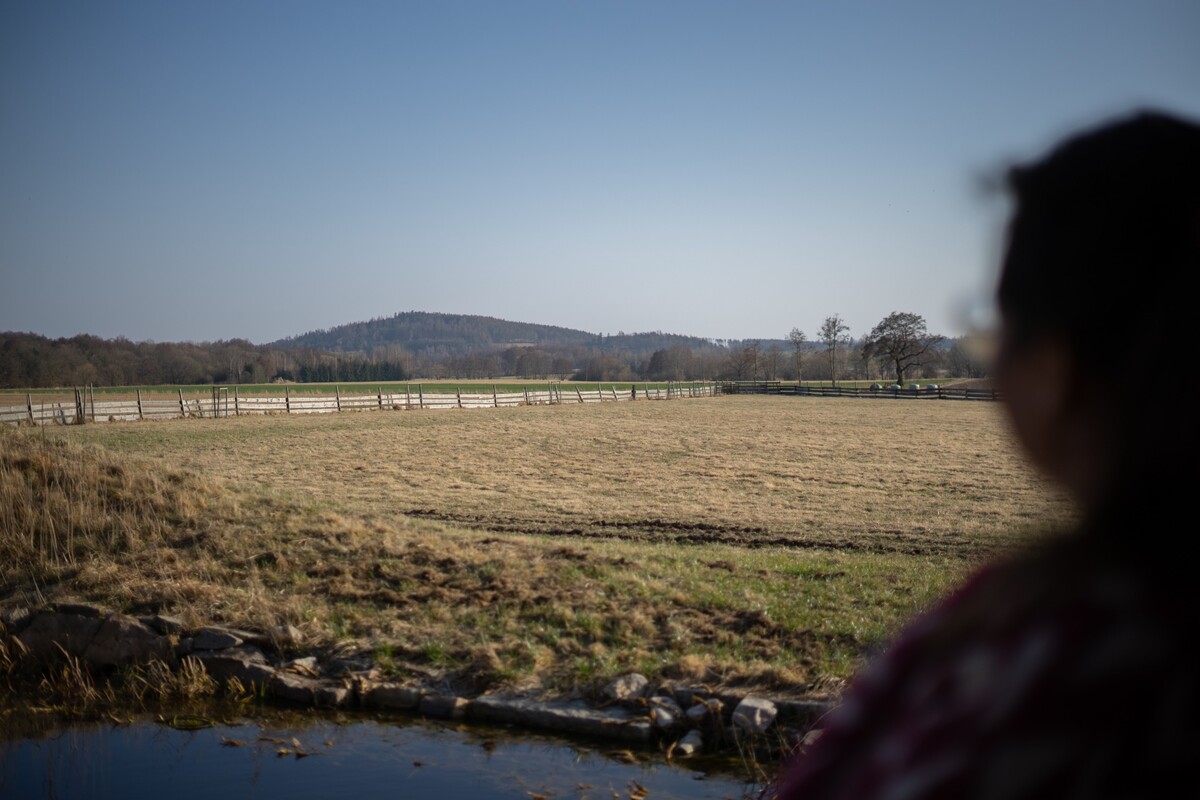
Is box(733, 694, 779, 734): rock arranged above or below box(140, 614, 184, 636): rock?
below

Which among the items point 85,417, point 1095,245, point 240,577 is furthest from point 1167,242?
point 85,417

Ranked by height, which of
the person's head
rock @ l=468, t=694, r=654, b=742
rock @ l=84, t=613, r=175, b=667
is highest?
the person's head

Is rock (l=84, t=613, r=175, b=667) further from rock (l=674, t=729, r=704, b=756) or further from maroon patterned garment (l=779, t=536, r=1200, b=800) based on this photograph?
maroon patterned garment (l=779, t=536, r=1200, b=800)

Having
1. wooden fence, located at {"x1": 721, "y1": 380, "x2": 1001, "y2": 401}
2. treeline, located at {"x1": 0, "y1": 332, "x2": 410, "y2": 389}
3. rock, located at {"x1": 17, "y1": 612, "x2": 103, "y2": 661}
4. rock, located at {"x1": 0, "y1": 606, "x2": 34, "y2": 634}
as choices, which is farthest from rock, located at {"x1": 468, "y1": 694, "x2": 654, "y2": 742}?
wooden fence, located at {"x1": 721, "y1": 380, "x2": 1001, "y2": 401}

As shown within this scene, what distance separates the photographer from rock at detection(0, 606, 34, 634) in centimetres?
909

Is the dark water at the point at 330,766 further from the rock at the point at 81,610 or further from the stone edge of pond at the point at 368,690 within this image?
the rock at the point at 81,610

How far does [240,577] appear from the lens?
10.3 metres

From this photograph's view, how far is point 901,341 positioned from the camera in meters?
88.9

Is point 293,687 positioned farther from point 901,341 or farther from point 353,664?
point 901,341

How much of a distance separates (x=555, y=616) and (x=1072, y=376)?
848 centimetres

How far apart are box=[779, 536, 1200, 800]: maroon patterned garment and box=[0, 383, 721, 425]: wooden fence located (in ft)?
90.1

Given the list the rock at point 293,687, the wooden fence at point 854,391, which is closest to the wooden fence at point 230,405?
the rock at point 293,687

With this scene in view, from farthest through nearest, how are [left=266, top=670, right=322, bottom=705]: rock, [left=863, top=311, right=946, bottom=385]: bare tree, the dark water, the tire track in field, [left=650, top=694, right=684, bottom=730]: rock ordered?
1. [left=863, top=311, right=946, bottom=385]: bare tree
2. the tire track in field
3. [left=266, top=670, right=322, bottom=705]: rock
4. [left=650, top=694, right=684, bottom=730]: rock
5. the dark water

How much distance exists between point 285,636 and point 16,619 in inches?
109
